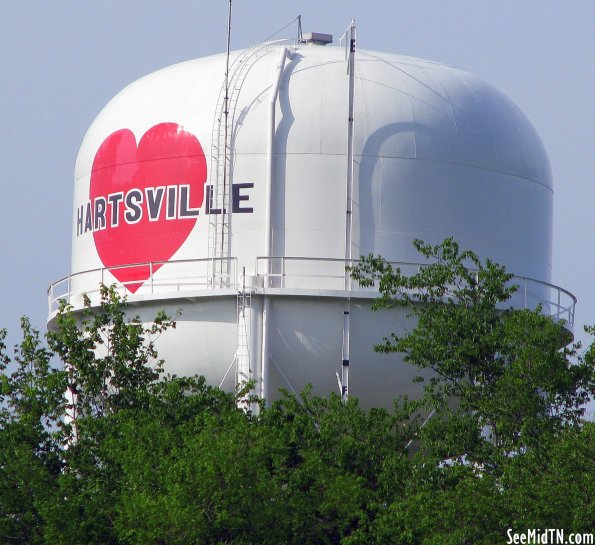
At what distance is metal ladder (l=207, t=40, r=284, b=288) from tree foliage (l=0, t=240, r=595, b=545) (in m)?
1.36

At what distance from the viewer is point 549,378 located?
91.2 feet

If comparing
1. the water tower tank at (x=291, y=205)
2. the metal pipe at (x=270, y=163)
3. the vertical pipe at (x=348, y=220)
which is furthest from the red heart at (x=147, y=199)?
the vertical pipe at (x=348, y=220)

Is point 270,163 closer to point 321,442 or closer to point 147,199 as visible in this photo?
point 147,199

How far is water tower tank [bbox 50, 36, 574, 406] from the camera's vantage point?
2931 centimetres

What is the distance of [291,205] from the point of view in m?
29.7

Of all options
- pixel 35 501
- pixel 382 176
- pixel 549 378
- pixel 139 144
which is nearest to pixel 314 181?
pixel 382 176

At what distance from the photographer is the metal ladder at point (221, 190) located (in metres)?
29.7

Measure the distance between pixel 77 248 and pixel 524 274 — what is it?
855 centimetres

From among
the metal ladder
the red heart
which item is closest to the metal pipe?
the metal ladder

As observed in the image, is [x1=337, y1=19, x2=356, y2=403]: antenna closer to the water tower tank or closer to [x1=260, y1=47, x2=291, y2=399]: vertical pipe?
the water tower tank

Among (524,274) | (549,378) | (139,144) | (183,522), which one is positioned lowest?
(183,522)

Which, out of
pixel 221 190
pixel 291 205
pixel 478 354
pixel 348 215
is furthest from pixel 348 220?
pixel 478 354

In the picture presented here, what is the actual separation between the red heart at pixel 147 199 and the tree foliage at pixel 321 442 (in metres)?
1.03

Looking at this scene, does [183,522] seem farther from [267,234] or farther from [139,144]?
[139,144]
